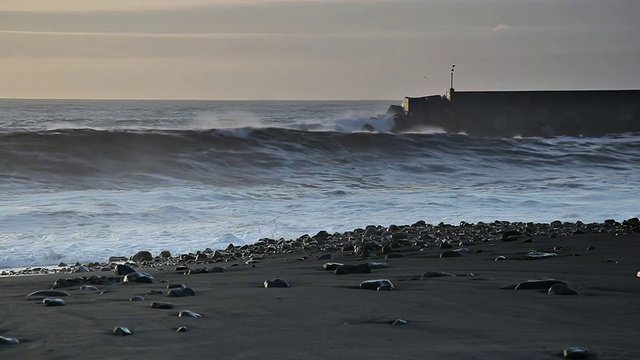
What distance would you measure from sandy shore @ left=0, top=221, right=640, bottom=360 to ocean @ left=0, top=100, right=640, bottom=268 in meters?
5.05

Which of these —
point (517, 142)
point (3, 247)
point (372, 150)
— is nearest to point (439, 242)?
point (3, 247)

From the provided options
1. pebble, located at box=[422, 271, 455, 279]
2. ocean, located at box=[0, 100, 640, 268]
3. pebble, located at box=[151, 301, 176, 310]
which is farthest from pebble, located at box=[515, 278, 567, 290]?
ocean, located at box=[0, 100, 640, 268]

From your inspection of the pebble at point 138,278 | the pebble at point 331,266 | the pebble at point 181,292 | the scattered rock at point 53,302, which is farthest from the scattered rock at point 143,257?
the scattered rock at point 53,302

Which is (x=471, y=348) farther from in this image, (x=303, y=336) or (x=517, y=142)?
(x=517, y=142)

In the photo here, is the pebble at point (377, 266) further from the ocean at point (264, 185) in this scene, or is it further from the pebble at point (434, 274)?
the ocean at point (264, 185)

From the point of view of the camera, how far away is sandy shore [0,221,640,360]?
2959mm

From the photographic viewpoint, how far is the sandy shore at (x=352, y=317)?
2.96 meters

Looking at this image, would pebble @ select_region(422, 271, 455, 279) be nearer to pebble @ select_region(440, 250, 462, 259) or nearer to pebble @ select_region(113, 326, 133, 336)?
pebble @ select_region(440, 250, 462, 259)

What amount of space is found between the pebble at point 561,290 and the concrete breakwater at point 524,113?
34.0 meters

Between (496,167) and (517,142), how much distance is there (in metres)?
6.57

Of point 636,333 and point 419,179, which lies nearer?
point 636,333

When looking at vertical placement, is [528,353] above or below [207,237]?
above

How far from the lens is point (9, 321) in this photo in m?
3.73

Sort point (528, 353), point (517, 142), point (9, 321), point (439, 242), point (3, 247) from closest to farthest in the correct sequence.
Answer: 1. point (528, 353)
2. point (9, 321)
3. point (439, 242)
4. point (3, 247)
5. point (517, 142)
